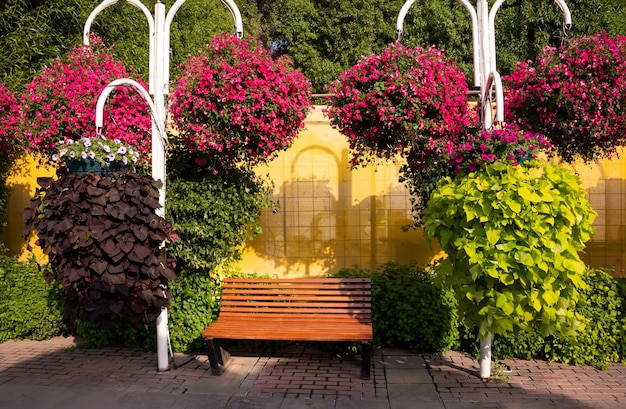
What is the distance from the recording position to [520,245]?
3.64 metres

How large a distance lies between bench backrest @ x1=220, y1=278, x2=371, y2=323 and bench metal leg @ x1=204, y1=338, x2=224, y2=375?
0.39 meters

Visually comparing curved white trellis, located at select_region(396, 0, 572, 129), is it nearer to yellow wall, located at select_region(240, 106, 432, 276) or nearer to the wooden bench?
yellow wall, located at select_region(240, 106, 432, 276)

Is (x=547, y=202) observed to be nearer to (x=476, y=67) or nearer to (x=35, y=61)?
(x=476, y=67)

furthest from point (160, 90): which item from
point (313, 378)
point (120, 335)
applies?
point (313, 378)

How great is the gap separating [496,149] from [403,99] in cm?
88

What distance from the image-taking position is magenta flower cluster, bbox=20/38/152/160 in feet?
16.1

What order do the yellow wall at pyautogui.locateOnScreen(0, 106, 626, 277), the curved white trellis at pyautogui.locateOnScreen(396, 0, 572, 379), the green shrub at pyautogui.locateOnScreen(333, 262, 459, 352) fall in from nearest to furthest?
1. the curved white trellis at pyautogui.locateOnScreen(396, 0, 572, 379)
2. the green shrub at pyautogui.locateOnScreen(333, 262, 459, 352)
3. the yellow wall at pyautogui.locateOnScreen(0, 106, 626, 277)

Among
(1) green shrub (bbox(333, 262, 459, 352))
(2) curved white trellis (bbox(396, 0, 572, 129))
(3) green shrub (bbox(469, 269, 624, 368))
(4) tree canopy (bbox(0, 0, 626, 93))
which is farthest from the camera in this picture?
(4) tree canopy (bbox(0, 0, 626, 93))

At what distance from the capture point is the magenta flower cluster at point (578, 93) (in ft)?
14.5

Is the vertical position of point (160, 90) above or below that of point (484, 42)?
below

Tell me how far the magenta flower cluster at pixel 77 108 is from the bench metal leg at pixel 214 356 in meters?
2.06

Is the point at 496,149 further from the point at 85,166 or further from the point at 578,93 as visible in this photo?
the point at 85,166

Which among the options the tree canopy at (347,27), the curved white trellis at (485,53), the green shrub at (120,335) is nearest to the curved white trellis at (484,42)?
the curved white trellis at (485,53)

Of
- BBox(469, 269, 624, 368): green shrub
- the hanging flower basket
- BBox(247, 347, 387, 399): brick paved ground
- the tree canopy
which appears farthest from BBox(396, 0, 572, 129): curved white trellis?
the tree canopy
